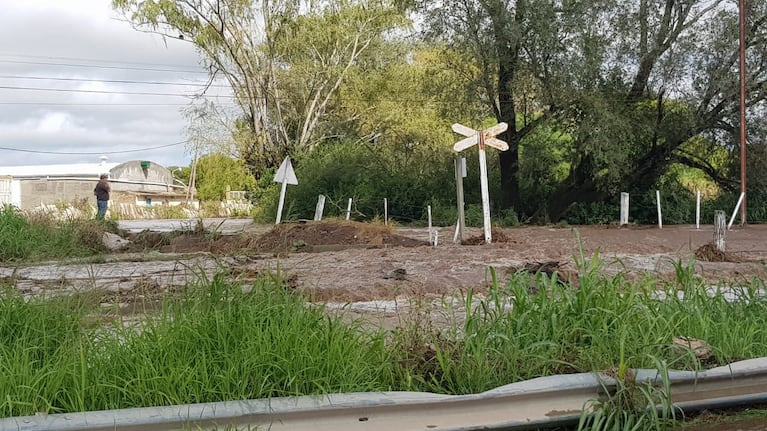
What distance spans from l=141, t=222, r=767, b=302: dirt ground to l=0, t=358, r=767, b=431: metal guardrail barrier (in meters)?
1.34

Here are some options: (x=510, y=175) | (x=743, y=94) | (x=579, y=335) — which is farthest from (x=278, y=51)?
(x=579, y=335)

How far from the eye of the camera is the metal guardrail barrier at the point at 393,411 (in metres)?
3.00

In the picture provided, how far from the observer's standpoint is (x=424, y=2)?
26.0 metres

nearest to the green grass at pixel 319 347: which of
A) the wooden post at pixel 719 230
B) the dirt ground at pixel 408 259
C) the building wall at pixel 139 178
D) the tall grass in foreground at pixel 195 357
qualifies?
the tall grass in foreground at pixel 195 357

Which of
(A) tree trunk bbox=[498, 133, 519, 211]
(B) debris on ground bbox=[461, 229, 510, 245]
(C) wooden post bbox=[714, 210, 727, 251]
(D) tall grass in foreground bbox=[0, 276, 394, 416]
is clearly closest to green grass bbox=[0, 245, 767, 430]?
(D) tall grass in foreground bbox=[0, 276, 394, 416]

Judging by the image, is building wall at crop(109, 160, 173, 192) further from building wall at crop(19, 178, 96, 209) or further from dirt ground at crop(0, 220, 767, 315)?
dirt ground at crop(0, 220, 767, 315)

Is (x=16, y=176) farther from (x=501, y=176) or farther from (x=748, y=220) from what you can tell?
(x=748, y=220)

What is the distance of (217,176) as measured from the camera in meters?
54.9

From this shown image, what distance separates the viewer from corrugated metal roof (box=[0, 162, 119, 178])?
5712 cm

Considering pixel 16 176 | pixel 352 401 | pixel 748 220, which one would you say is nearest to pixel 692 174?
pixel 748 220

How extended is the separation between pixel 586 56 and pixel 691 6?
4.54m

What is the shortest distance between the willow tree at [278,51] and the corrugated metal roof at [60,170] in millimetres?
22095

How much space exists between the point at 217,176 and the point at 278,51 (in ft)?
61.9

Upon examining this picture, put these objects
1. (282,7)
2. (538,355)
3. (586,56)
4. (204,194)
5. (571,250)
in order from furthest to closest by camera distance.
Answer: (204,194), (282,7), (586,56), (571,250), (538,355)
